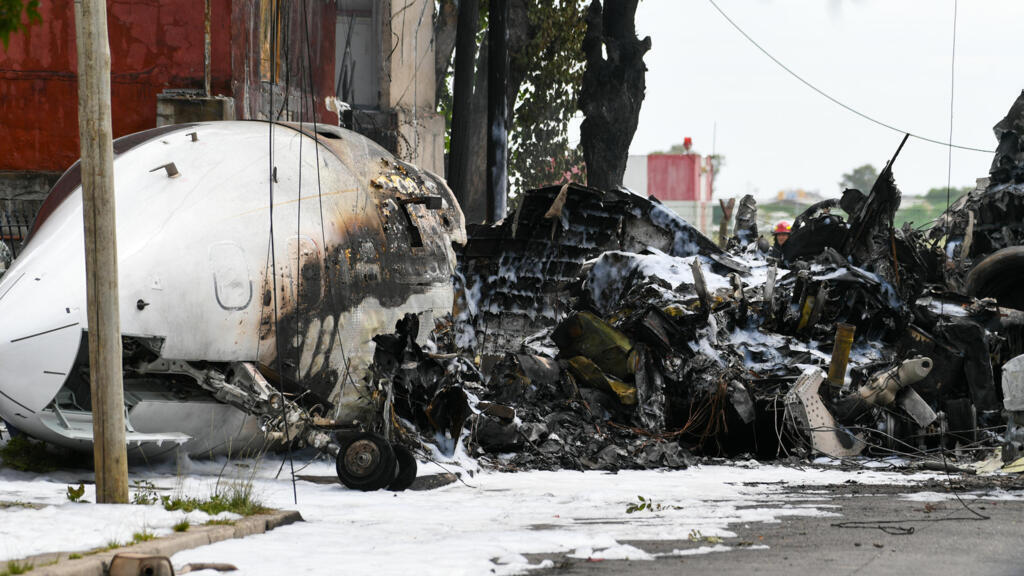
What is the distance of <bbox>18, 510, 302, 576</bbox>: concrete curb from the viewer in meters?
6.02

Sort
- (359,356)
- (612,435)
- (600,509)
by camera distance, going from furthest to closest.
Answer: (612,435) → (359,356) → (600,509)

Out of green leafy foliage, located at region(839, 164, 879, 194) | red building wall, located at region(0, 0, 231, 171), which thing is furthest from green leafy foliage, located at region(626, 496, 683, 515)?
green leafy foliage, located at region(839, 164, 879, 194)

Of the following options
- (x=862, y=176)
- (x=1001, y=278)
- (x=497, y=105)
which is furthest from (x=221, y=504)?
(x=862, y=176)

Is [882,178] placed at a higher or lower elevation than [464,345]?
higher

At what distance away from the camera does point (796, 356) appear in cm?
1638

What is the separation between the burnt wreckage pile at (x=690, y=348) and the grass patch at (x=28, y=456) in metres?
3.32

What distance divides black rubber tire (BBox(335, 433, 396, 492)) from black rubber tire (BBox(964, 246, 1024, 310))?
12.0m

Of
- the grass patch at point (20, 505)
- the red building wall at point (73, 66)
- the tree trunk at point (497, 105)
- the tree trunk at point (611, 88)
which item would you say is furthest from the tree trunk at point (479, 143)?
the grass patch at point (20, 505)

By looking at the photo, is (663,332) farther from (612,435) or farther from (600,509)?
(600,509)

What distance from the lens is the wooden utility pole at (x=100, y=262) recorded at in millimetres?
8367

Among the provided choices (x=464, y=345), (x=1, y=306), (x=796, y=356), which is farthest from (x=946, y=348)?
(x=1, y=306)

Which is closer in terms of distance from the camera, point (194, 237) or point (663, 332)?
point (194, 237)

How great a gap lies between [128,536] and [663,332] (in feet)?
31.5

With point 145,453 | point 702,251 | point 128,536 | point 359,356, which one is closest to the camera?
point 128,536
